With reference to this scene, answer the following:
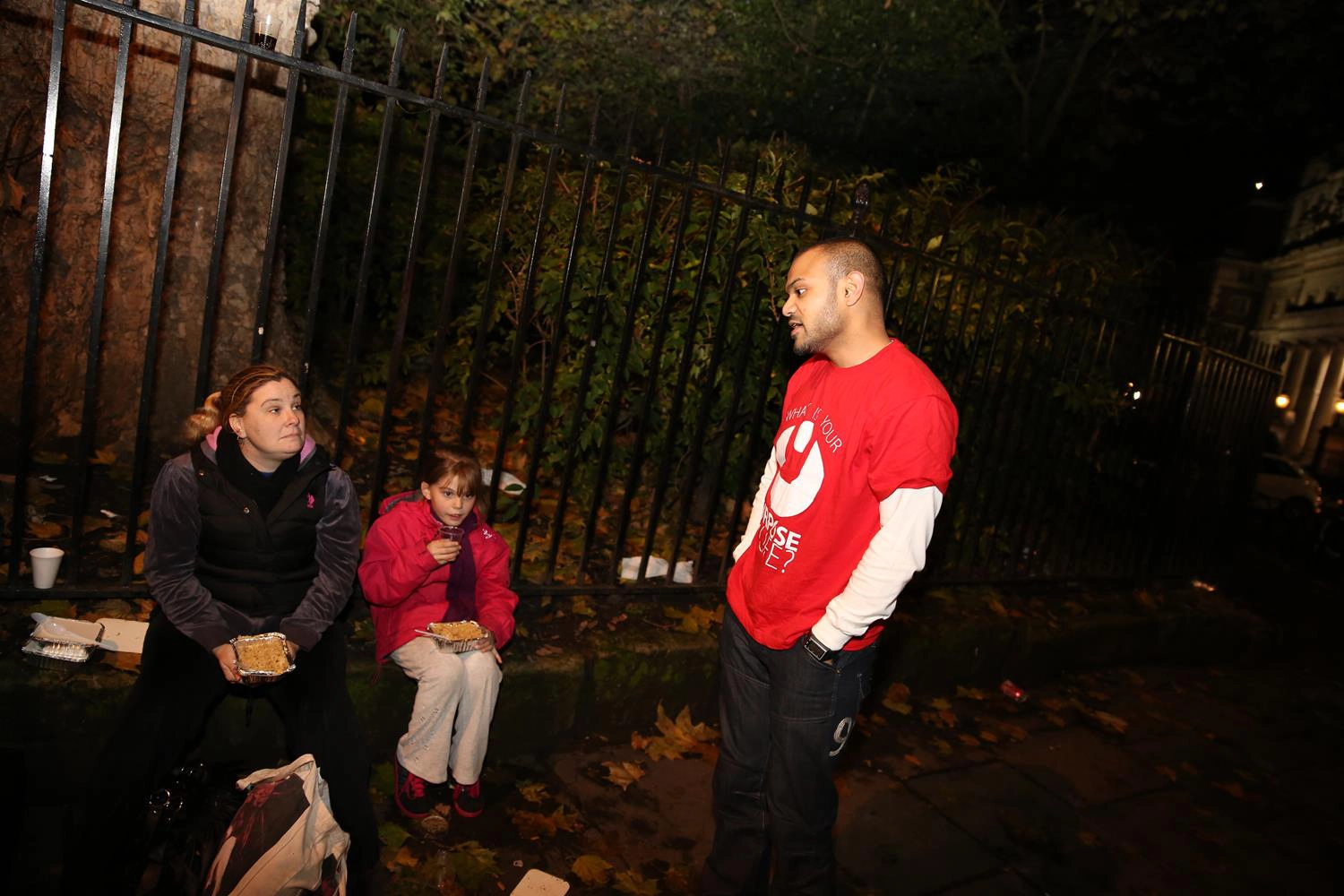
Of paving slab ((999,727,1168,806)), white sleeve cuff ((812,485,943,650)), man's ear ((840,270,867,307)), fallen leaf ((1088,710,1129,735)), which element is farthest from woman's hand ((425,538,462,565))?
fallen leaf ((1088,710,1129,735))

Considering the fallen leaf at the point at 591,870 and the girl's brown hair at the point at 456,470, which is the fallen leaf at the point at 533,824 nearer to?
the fallen leaf at the point at 591,870

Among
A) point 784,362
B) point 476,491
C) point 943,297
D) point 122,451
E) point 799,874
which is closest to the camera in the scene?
point 799,874

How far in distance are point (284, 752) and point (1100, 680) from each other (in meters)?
5.56

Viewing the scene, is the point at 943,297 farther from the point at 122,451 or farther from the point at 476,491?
the point at 122,451

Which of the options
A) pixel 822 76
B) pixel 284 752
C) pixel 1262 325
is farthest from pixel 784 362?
pixel 1262 325

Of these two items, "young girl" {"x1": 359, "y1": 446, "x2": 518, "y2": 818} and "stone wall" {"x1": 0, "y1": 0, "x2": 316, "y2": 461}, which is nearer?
"young girl" {"x1": 359, "y1": 446, "x2": 518, "y2": 818}

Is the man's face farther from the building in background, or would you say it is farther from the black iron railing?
the building in background

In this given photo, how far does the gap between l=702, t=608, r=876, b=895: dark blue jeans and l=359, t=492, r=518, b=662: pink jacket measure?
1.12 meters

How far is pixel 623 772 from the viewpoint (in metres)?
3.90

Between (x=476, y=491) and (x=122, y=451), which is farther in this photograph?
(x=122, y=451)

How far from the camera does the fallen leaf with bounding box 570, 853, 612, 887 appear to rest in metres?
3.20

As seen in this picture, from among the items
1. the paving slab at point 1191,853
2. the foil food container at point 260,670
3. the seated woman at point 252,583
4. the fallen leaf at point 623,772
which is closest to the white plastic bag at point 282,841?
the seated woman at point 252,583

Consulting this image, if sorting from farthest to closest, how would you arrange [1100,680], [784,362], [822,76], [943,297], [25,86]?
[822,76], [1100,680], [943,297], [784,362], [25,86]

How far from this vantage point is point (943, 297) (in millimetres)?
5730
